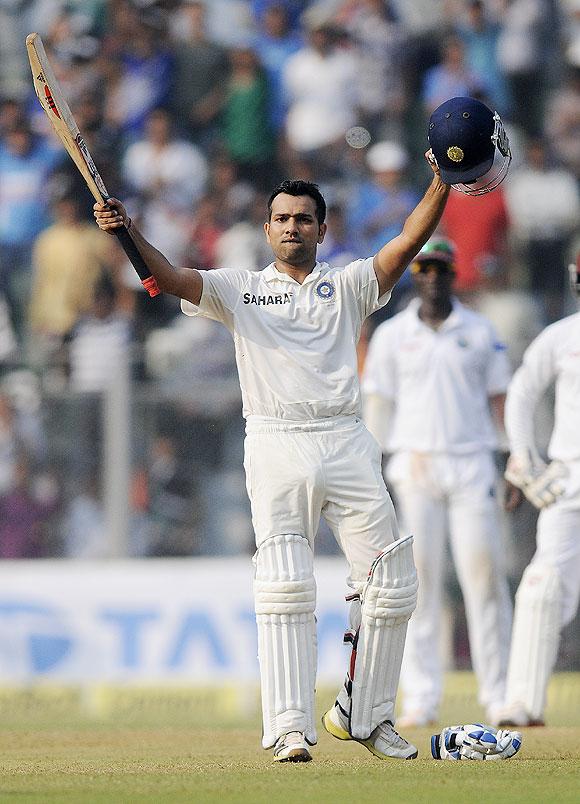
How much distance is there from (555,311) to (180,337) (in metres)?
2.77

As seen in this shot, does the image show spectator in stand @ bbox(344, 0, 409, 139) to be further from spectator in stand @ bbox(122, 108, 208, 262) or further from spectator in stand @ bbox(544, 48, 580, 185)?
spectator in stand @ bbox(122, 108, 208, 262)

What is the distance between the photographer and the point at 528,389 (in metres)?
7.41

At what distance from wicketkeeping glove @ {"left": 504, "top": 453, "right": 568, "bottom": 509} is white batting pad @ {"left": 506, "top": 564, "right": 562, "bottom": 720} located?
31cm

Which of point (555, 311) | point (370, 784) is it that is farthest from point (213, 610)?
point (370, 784)

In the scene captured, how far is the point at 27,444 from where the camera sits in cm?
999

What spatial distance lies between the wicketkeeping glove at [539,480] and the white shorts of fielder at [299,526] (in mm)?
1863

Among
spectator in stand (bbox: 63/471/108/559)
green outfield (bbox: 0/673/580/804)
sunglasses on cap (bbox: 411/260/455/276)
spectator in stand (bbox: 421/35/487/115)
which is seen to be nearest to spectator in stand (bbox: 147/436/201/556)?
spectator in stand (bbox: 63/471/108/559)

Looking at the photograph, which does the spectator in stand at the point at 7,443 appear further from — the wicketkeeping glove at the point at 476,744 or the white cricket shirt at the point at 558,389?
the wicketkeeping glove at the point at 476,744

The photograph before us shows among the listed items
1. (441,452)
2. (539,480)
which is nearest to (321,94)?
(441,452)

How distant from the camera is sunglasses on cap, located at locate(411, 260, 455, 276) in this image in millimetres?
7941

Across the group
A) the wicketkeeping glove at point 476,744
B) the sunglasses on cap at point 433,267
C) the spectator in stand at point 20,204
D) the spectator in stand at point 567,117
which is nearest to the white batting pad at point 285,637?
the wicketkeeping glove at point 476,744

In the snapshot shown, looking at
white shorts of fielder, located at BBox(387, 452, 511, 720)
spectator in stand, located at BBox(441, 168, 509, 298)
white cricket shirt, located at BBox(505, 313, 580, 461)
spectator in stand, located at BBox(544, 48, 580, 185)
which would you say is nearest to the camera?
white cricket shirt, located at BBox(505, 313, 580, 461)

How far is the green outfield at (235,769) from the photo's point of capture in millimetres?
4406

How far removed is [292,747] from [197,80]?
8271 mm
